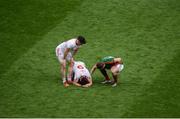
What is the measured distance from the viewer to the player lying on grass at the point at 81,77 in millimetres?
16188

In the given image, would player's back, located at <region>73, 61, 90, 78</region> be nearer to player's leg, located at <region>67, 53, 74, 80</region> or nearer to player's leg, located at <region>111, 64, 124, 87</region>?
player's leg, located at <region>67, 53, 74, 80</region>

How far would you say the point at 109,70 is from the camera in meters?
17.3

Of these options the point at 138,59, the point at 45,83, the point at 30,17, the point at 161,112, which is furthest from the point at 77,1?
the point at 161,112

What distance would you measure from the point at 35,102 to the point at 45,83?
3.96ft

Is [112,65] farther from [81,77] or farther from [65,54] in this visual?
[65,54]

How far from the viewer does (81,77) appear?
1616 centimetres

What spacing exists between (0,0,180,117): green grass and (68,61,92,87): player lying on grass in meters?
0.27

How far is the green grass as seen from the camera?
15094 millimetres

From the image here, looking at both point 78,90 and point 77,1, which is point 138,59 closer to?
point 78,90

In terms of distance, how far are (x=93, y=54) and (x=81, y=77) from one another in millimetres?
2126

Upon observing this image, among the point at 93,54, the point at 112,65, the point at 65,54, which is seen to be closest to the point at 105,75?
the point at 112,65

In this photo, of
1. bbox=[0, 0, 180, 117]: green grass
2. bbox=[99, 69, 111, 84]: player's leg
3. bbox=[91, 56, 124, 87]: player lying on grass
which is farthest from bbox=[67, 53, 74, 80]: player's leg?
bbox=[99, 69, 111, 84]: player's leg

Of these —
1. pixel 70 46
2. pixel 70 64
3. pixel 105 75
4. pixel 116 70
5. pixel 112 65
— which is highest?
pixel 70 46

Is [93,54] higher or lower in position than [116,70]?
higher
